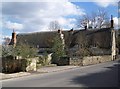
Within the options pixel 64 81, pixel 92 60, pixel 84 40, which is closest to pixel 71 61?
pixel 92 60

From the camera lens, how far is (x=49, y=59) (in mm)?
42469

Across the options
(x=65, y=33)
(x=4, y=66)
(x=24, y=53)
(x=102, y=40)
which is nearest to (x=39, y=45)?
(x=65, y=33)

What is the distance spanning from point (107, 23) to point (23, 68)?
200 feet

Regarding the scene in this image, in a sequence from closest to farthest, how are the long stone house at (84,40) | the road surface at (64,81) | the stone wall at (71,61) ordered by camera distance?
the road surface at (64,81)
the stone wall at (71,61)
the long stone house at (84,40)

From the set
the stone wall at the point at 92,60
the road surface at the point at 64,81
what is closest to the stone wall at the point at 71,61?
the stone wall at the point at 92,60

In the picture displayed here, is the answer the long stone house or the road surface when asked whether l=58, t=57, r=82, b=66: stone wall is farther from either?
the long stone house

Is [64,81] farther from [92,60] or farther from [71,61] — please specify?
[92,60]

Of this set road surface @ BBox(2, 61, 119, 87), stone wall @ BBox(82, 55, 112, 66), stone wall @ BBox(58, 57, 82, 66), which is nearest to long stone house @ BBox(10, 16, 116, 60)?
stone wall @ BBox(82, 55, 112, 66)

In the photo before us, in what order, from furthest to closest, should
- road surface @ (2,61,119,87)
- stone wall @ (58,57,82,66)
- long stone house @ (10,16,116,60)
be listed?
long stone house @ (10,16,116,60) → stone wall @ (58,57,82,66) → road surface @ (2,61,119,87)

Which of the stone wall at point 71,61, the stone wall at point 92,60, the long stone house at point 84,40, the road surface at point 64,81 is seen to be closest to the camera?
the road surface at point 64,81

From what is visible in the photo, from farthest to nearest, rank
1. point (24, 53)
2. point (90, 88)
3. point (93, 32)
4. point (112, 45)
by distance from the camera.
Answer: point (93, 32) → point (112, 45) → point (24, 53) → point (90, 88)

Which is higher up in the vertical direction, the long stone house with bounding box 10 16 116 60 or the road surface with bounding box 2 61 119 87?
the long stone house with bounding box 10 16 116 60

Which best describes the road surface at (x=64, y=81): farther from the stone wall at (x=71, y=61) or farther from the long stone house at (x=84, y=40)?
the long stone house at (x=84, y=40)

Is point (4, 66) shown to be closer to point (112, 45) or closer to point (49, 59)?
point (49, 59)
